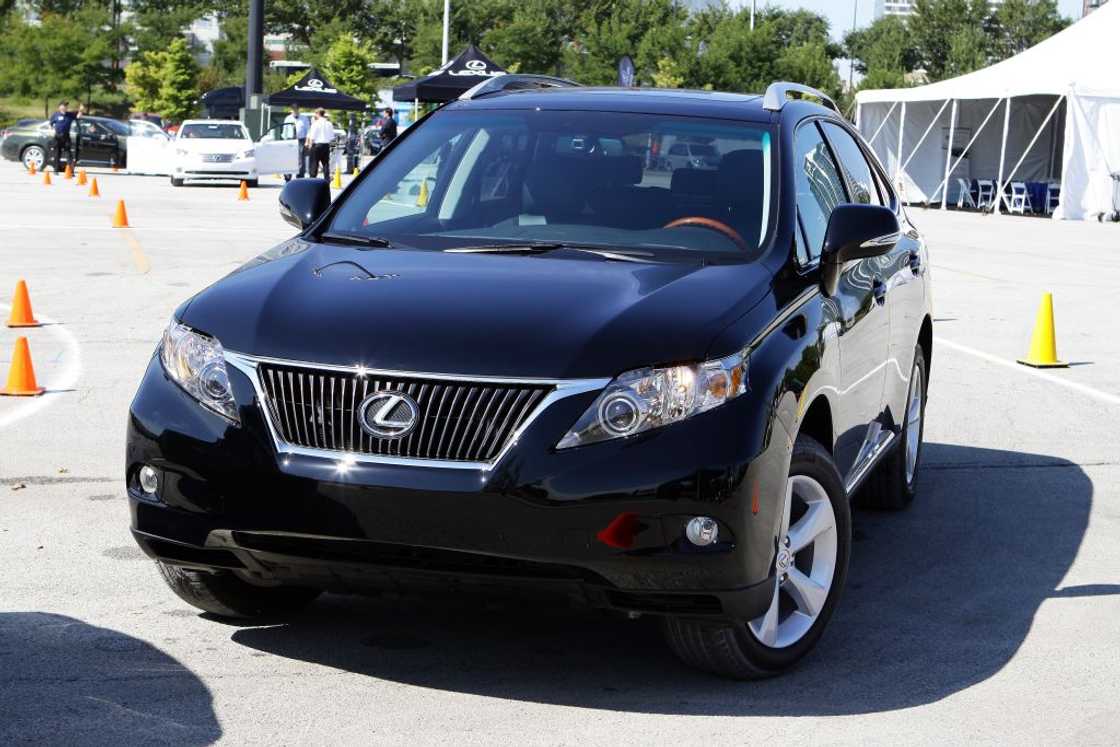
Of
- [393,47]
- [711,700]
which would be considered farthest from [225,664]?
[393,47]

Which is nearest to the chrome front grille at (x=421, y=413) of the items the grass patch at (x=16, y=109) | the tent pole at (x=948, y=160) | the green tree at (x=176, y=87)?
the tent pole at (x=948, y=160)

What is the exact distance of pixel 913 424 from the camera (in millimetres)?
7602

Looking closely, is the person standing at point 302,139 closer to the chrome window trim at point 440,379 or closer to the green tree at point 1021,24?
the chrome window trim at point 440,379

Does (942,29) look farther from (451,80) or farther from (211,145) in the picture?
(211,145)

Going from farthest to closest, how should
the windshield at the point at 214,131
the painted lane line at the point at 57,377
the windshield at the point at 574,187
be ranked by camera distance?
the windshield at the point at 214,131
the painted lane line at the point at 57,377
the windshield at the point at 574,187

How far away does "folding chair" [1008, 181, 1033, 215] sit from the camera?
125 ft

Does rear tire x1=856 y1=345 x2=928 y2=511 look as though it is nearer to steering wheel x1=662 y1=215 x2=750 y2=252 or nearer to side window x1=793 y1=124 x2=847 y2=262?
side window x1=793 y1=124 x2=847 y2=262

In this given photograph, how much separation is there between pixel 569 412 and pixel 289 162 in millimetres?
34309

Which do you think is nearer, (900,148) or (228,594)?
(228,594)

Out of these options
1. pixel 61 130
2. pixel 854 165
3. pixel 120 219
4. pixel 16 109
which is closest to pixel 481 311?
pixel 854 165

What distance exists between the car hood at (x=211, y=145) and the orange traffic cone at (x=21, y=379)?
2514cm

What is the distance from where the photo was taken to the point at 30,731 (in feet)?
13.8

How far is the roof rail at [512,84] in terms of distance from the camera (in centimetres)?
657

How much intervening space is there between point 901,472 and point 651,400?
3241 millimetres
